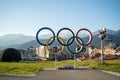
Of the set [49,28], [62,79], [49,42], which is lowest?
[62,79]

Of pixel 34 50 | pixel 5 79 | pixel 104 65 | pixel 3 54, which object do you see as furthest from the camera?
pixel 34 50

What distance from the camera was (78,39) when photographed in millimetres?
34969

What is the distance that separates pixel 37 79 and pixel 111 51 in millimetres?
42067

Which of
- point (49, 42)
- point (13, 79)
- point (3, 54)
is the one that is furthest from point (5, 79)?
point (3, 54)

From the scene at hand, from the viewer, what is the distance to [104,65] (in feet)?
107

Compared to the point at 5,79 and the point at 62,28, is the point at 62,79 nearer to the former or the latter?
the point at 5,79

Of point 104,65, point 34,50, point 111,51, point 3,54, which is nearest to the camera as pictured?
point 104,65

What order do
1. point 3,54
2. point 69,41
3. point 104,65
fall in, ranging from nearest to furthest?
point 104,65, point 69,41, point 3,54

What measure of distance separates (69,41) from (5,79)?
16521 millimetres

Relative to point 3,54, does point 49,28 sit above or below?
above

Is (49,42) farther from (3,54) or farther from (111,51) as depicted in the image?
(111,51)

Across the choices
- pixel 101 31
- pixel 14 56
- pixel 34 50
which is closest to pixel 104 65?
pixel 101 31

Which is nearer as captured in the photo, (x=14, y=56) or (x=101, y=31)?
(x=101, y=31)

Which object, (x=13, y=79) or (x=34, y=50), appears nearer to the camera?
(x=13, y=79)
